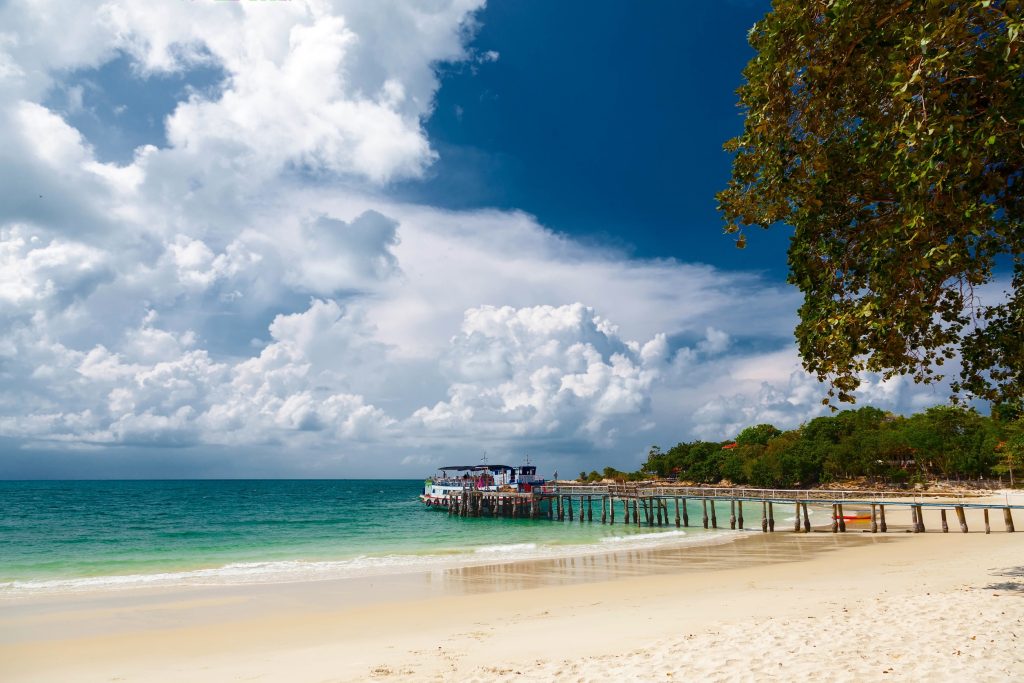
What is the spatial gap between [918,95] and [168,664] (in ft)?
48.0

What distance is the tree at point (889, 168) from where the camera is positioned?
245 inches

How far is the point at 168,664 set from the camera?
1170 centimetres

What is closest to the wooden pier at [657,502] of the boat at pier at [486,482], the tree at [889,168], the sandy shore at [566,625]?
the boat at pier at [486,482]

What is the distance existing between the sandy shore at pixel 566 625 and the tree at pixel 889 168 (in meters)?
3.65

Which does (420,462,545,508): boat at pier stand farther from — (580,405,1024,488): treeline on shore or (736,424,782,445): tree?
(736,424,782,445): tree

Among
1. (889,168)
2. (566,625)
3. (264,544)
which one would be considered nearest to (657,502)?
(264,544)

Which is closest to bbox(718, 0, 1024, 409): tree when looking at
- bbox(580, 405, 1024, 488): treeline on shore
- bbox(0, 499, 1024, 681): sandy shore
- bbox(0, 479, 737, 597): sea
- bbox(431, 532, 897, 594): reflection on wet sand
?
bbox(0, 499, 1024, 681): sandy shore

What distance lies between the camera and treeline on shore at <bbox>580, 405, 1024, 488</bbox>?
2712 inches

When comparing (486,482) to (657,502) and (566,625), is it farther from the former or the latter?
(566,625)

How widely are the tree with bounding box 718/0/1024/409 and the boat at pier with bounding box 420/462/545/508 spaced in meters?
54.8

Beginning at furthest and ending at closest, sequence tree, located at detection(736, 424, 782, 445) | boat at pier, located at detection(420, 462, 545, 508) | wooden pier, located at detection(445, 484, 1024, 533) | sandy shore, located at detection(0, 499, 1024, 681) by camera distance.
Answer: tree, located at detection(736, 424, 782, 445)
boat at pier, located at detection(420, 462, 545, 508)
wooden pier, located at detection(445, 484, 1024, 533)
sandy shore, located at detection(0, 499, 1024, 681)

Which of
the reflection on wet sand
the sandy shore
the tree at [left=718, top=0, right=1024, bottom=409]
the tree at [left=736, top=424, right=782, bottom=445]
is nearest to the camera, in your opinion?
the tree at [left=718, top=0, right=1024, bottom=409]

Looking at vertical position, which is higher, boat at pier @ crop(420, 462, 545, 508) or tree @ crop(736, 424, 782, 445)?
tree @ crop(736, 424, 782, 445)

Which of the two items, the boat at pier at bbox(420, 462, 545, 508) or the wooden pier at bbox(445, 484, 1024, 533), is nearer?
the wooden pier at bbox(445, 484, 1024, 533)
